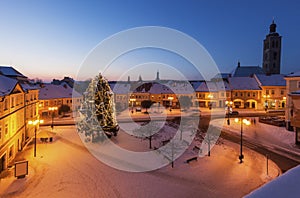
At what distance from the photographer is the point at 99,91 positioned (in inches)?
897

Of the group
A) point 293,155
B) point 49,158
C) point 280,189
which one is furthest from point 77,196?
point 293,155

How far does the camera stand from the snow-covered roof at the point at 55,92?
46.0 meters

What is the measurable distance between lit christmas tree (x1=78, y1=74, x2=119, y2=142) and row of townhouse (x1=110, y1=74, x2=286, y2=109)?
30.0 metres

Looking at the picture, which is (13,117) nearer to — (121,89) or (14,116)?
(14,116)

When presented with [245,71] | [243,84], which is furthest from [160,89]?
[245,71]

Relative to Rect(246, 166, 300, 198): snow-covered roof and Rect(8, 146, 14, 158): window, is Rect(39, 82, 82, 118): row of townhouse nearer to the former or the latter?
Rect(8, 146, 14, 158): window

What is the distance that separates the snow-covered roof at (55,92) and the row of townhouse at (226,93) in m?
13.1

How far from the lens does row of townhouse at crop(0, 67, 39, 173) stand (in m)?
16.4

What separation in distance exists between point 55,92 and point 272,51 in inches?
3006

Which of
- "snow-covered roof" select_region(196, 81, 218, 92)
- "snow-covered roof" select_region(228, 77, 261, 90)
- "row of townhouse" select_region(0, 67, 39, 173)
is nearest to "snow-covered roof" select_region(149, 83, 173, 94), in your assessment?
"snow-covered roof" select_region(196, 81, 218, 92)

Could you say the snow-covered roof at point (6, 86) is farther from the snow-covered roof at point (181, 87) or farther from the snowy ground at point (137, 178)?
the snow-covered roof at point (181, 87)

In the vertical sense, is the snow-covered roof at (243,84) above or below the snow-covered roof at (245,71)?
below

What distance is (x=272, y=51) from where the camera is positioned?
78125 millimetres

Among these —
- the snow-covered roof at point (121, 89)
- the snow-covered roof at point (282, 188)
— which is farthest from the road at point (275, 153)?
the snow-covered roof at point (121, 89)
